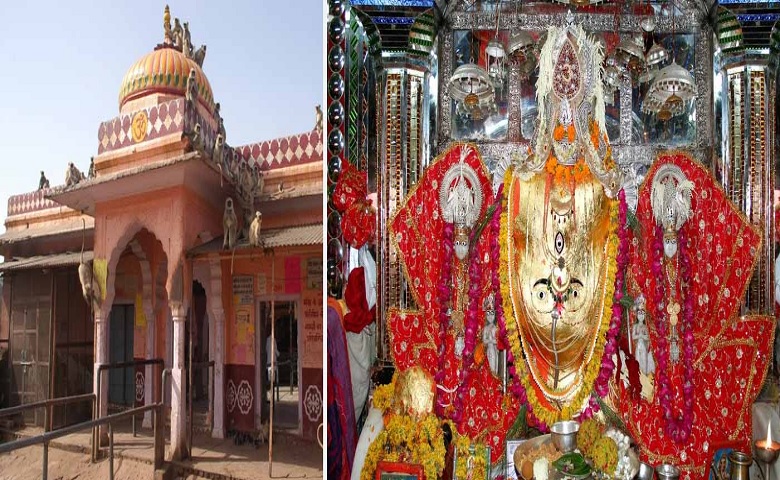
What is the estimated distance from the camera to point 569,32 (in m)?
5.01

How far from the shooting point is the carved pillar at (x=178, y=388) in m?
4.53

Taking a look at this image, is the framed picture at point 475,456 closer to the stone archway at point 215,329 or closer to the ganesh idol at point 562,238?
the ganesh idol at point 562,238

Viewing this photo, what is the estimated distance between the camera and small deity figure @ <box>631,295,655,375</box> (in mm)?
4969

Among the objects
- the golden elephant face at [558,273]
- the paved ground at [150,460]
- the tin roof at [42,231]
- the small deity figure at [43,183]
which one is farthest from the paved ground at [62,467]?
the golden elephant face at [558,273]

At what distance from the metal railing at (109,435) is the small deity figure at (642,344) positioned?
10.5ft

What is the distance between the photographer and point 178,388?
4.54m

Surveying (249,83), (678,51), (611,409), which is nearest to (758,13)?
(678,51)

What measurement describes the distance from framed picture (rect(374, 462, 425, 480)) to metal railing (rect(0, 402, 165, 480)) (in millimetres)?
1374

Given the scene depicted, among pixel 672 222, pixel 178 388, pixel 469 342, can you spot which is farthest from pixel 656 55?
Result: pixel 178 388

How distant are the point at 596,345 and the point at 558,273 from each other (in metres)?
0.56

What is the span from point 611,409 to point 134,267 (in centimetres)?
334

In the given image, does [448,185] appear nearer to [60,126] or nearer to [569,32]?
[569,32]

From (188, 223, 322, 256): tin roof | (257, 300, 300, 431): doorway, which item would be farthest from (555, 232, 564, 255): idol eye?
(257, 300, 300, 431): doorway

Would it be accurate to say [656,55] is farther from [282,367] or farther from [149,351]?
[149,351]
